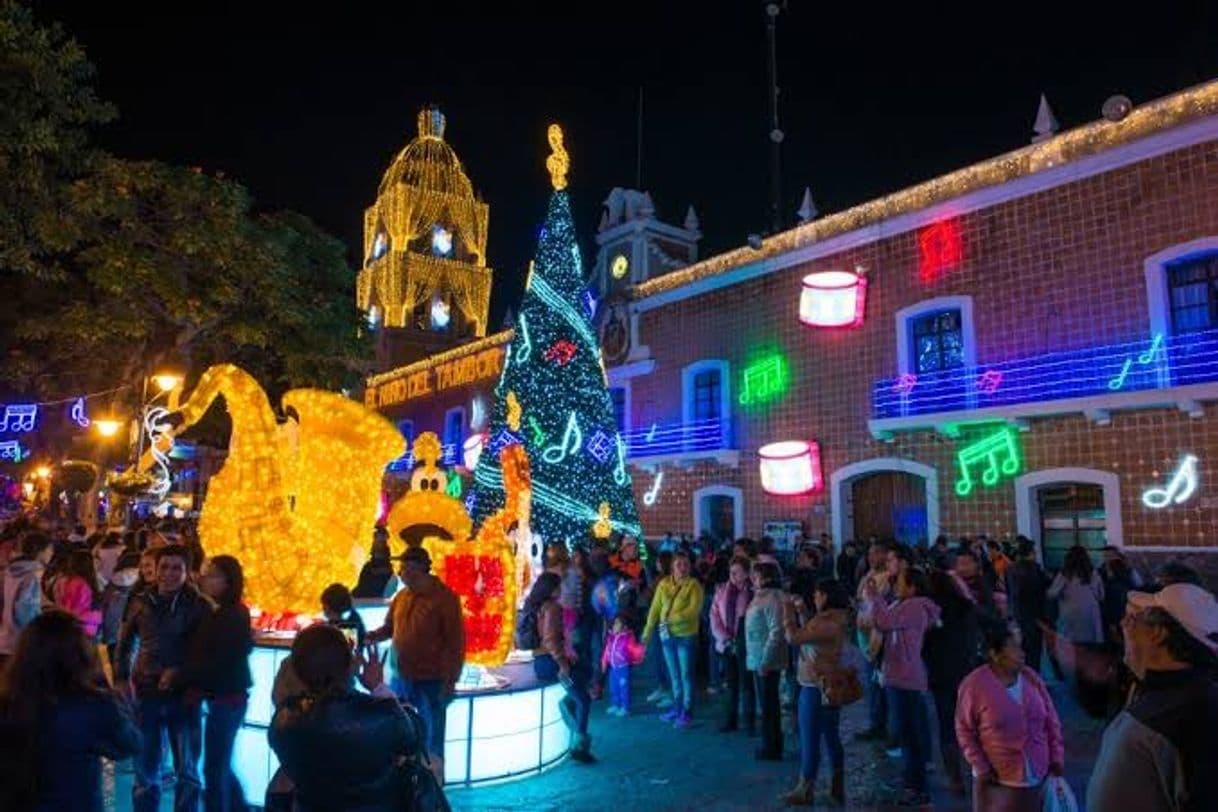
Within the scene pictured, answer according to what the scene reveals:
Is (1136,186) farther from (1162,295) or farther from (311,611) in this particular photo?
(311,611)

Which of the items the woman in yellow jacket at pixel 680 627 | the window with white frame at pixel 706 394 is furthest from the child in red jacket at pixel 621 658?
the window with white frame at pixel 706 394

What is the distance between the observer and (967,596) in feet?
20.7

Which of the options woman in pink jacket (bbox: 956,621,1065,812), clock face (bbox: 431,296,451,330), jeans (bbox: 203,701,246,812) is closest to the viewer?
woman in pink jacket (bbox: 956,621,1065,812)

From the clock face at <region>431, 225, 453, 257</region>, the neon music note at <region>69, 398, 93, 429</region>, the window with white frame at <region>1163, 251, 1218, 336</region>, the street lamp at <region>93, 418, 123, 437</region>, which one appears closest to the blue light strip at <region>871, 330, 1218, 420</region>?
the window with white frame at <region>1163, 251, 1218, 336</region>

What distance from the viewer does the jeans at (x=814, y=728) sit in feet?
18.9

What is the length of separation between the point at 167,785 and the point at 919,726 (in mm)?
5186

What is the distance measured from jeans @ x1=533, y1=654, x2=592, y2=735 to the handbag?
7.05 ft

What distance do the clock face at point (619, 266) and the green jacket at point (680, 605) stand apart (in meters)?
14.1

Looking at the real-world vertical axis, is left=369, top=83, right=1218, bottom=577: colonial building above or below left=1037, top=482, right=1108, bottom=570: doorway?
above

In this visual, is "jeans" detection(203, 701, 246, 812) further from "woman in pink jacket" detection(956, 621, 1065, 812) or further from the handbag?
"woman in pink jacket" detection(956, 621, 1065, 812)

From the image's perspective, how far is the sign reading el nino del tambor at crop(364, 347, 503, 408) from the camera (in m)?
26.9

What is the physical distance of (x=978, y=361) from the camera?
46.0 ft

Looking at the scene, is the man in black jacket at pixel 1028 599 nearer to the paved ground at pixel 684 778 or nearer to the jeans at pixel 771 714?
the paved ground at pixel 684 778

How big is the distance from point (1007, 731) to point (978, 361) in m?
11.2
